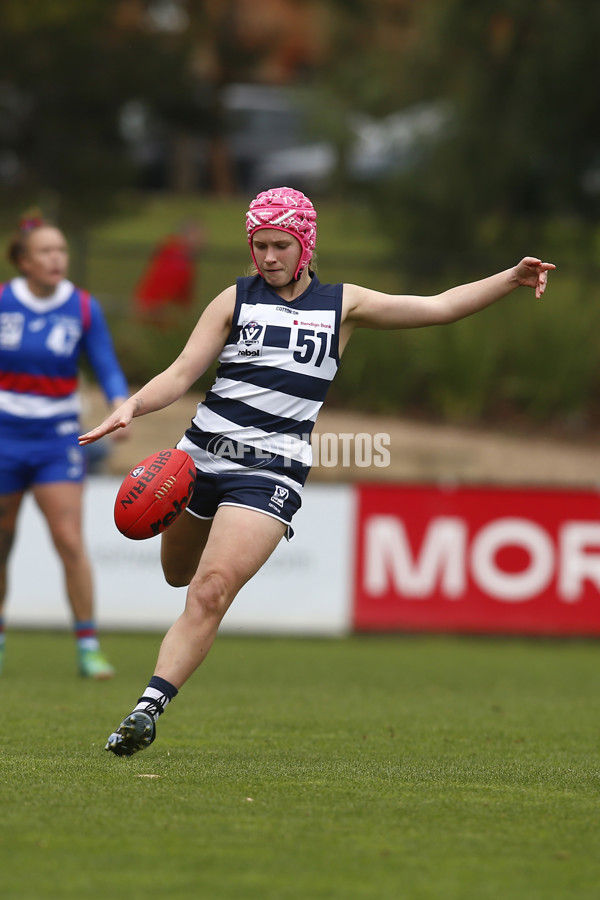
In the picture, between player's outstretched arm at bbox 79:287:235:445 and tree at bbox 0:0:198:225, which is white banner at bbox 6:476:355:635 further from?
tree at bbox 0:0:198:225

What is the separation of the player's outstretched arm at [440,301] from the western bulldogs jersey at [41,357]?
2404mm

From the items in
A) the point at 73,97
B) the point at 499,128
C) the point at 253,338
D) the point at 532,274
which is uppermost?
the point at 73,97

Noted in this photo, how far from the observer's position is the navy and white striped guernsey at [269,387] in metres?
5.17

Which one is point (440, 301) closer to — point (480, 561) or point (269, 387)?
point (269, 387)

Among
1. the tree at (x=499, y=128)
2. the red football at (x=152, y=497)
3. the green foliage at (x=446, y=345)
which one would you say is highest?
the tree at (x=499, y=128)

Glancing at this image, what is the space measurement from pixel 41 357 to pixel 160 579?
3.99m

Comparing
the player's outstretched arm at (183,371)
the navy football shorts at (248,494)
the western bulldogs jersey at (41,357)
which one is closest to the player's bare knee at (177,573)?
the navy football shorts at (248,494)

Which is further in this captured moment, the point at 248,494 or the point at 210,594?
the point at 248,494

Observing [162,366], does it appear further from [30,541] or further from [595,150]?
[595,150]

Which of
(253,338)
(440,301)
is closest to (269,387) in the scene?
(253,338)

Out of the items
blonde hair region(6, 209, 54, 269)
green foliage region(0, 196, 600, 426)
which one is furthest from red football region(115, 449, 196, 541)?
green foliage region(0, 196, 600, 426)

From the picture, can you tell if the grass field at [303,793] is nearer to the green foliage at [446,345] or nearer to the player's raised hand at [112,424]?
the player's raised hand at [112,424]

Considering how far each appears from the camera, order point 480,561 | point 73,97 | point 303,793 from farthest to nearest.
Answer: point 73,97, point 480,561, point 303,793

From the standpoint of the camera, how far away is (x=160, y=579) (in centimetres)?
1109
